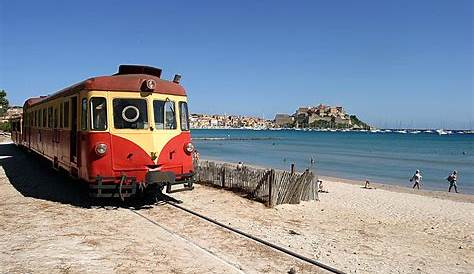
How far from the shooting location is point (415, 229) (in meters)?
13.5

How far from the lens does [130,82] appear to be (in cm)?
1104

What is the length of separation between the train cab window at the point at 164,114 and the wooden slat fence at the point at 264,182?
3.82 metres

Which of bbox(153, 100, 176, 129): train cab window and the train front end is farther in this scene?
bbox(153, 100, 176, 129): train cab window

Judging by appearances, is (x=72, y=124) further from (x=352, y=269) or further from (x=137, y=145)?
(x=352, y=269)

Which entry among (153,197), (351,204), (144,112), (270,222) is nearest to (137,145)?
(144,112)

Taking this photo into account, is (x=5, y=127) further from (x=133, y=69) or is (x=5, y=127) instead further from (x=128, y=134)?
(x=128, y=134)

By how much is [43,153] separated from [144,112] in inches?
306

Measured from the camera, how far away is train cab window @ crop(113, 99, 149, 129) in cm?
1084

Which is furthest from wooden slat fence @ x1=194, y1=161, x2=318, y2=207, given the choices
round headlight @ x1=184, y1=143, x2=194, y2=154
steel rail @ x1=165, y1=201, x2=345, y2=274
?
steel rail @ x1=165, y1=201, x2=345, y2=274

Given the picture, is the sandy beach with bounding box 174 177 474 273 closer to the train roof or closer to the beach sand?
the beach sand

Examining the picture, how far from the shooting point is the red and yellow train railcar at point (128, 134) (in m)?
10.6

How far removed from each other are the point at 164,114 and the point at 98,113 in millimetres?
1607

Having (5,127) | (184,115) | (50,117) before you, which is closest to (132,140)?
(184,115)

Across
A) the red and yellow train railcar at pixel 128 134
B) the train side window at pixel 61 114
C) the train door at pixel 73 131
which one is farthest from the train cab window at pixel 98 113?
the train side window at pixel 61 114
